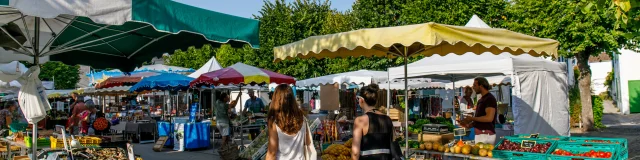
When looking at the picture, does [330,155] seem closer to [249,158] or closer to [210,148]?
[249,158]

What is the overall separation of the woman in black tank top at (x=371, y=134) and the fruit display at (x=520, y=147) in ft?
6.99

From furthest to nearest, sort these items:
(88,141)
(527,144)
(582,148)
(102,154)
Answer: (88,141) → (102,154) → (527,144) → (582,148)

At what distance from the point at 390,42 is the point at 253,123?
762 centimetres

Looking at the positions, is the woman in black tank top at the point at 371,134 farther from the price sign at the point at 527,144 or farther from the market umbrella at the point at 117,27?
the price sign at the point at 527,144

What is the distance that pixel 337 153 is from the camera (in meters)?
6.52

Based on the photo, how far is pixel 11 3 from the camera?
3.79 m

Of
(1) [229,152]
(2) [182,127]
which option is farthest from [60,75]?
(1) [229,152]

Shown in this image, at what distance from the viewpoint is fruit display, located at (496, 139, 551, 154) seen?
5.72 meters

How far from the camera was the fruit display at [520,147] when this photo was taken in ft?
18.8

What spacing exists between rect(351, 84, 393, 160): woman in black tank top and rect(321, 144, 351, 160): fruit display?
76.6 inches

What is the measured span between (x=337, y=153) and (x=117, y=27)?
Result: 10.8ft

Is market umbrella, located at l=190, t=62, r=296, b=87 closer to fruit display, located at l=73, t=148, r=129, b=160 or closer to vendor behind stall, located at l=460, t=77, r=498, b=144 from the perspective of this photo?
fruit display, located at l=73, t=148, r=129, b=160

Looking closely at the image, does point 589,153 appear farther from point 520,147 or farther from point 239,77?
point 239,77

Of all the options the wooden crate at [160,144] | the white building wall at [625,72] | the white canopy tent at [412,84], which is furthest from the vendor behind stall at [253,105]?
the white building wall at [625,72]
